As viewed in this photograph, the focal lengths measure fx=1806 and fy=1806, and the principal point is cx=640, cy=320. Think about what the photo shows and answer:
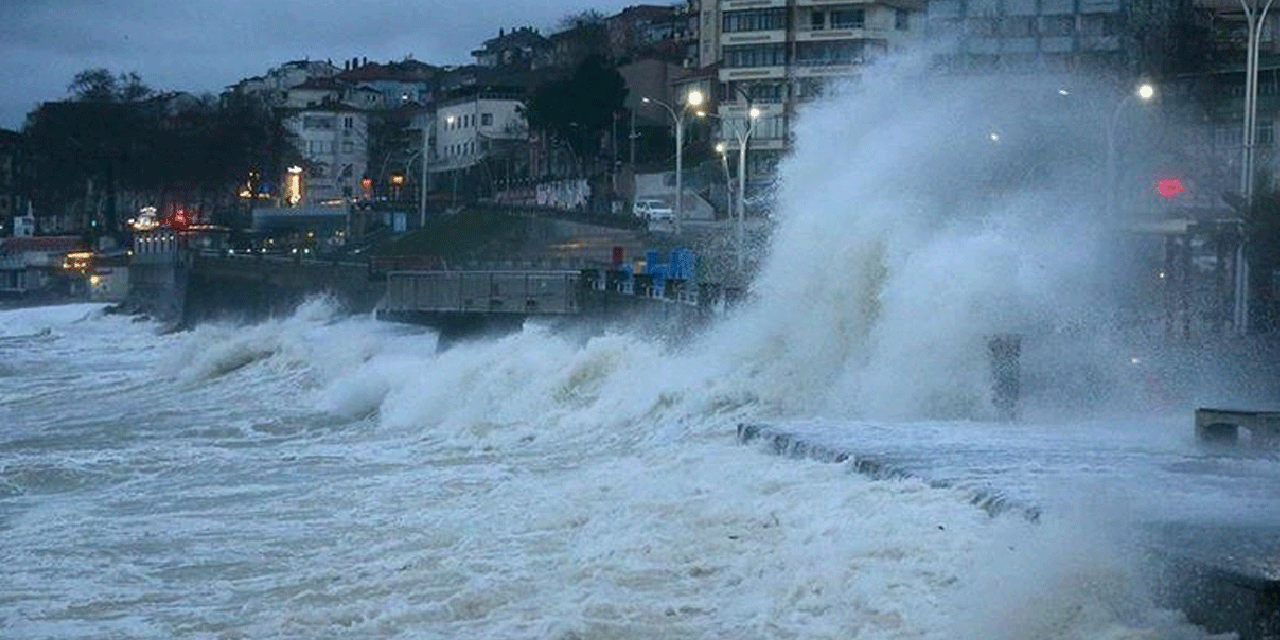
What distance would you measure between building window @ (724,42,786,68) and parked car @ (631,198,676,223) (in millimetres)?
5962

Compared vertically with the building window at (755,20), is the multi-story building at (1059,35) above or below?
A: below

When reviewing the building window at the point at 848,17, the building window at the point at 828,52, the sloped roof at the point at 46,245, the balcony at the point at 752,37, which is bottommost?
the sloped roof at the point at 46,245

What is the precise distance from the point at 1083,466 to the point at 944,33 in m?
40.6

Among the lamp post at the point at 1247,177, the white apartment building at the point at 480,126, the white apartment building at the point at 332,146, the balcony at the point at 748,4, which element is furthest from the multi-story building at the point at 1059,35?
the white apartment building at the point at 332,146

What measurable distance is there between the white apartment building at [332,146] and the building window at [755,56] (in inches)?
2281

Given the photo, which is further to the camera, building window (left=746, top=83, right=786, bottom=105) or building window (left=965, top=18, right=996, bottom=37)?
building window (left=746, top=83, right=786, bottom=105)

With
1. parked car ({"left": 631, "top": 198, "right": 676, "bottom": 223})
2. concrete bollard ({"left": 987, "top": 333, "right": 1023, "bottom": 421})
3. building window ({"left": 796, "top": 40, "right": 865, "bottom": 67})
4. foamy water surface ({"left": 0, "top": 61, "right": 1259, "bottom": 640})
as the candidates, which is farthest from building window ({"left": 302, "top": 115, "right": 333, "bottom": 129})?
concrete bollard ({"left": 987, "top": 333, "right": 1023, "bottom": 421})

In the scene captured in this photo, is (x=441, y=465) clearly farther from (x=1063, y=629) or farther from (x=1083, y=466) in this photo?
(x=1063, y=629)

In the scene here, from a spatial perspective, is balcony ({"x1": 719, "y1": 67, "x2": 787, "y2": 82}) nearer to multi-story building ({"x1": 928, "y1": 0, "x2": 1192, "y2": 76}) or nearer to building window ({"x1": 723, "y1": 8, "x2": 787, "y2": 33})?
building window ({"x1": 723, "y1": 8, "x2": 787, "y2": 33})

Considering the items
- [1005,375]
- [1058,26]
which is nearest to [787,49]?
[1058,26]

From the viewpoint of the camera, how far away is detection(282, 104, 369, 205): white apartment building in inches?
4879

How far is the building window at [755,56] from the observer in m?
66.6

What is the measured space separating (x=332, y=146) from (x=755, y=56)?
6312cm

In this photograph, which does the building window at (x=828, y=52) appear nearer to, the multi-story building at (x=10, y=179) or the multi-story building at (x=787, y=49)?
the multi-story building at (x=787, y=49)
